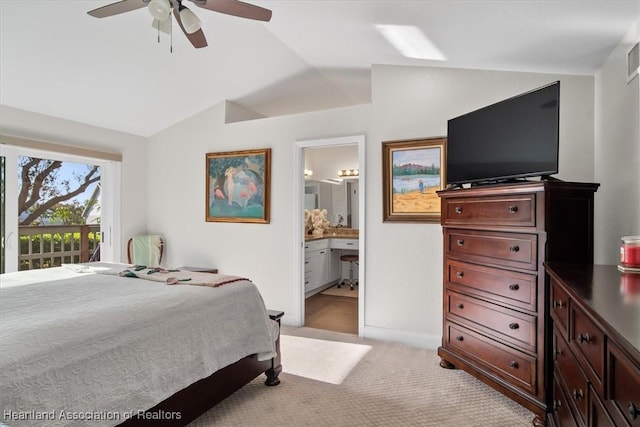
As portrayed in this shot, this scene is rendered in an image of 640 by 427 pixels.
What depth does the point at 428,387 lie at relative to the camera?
2527mm

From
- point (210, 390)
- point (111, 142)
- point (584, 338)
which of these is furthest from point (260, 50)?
point (584, 338)

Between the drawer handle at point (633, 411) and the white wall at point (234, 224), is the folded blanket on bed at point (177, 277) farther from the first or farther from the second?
the drawer handle at point (633, 411)

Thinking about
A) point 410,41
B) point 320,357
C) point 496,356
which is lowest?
point 320,357

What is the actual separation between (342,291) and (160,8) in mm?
4456

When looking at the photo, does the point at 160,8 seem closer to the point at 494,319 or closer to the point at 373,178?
the point at 373,178

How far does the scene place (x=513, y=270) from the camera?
85.0 inches

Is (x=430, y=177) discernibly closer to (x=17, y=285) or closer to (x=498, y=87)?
(x=498, y=87)

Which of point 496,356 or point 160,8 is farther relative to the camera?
point 496,356

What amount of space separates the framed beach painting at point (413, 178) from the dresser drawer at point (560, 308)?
1556 mm

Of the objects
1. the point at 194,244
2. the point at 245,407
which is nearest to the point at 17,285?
the point at 245,407

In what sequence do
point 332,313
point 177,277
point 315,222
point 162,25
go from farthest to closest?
point 315,222
point 332,313
point 177,277
point 162,25

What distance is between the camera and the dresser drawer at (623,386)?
79 cm

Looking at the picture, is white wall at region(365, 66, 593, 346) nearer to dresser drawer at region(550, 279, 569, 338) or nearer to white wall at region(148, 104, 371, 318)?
white wall at region(148, 104, 371, 318)

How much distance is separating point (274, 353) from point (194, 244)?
8.08ft
